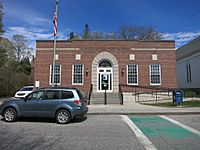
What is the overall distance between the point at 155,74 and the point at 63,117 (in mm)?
15891

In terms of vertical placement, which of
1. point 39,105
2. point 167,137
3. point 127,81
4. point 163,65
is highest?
point 163,65

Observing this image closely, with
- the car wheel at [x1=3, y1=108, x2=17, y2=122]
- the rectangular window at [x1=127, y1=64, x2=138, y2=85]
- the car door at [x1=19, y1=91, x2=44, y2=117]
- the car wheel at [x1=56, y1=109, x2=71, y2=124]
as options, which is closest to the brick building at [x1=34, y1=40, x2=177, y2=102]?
the rectangular window at [x1=127, y1=64, x2=138, y2=85]

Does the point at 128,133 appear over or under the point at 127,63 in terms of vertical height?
under

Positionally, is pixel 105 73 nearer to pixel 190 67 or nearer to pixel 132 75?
pixel 132 75

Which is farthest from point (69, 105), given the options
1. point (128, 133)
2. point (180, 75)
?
point (180, 75)

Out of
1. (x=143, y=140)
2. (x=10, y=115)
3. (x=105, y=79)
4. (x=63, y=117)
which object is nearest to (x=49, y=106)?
(x=63, y=117)

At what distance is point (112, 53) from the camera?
908 inches

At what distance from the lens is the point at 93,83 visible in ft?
74.4

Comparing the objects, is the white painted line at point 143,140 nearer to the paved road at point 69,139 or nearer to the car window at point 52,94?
the paved road at point 69,139

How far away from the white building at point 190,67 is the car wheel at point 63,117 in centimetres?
2392

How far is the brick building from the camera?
2275cm

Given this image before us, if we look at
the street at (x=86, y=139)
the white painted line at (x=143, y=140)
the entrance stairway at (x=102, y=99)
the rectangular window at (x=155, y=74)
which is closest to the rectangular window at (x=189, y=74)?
the rectangular window at (x=155, y=74)

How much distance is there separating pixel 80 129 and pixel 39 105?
2688mm

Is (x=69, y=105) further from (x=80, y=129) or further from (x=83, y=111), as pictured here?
(x=80, y=129)
